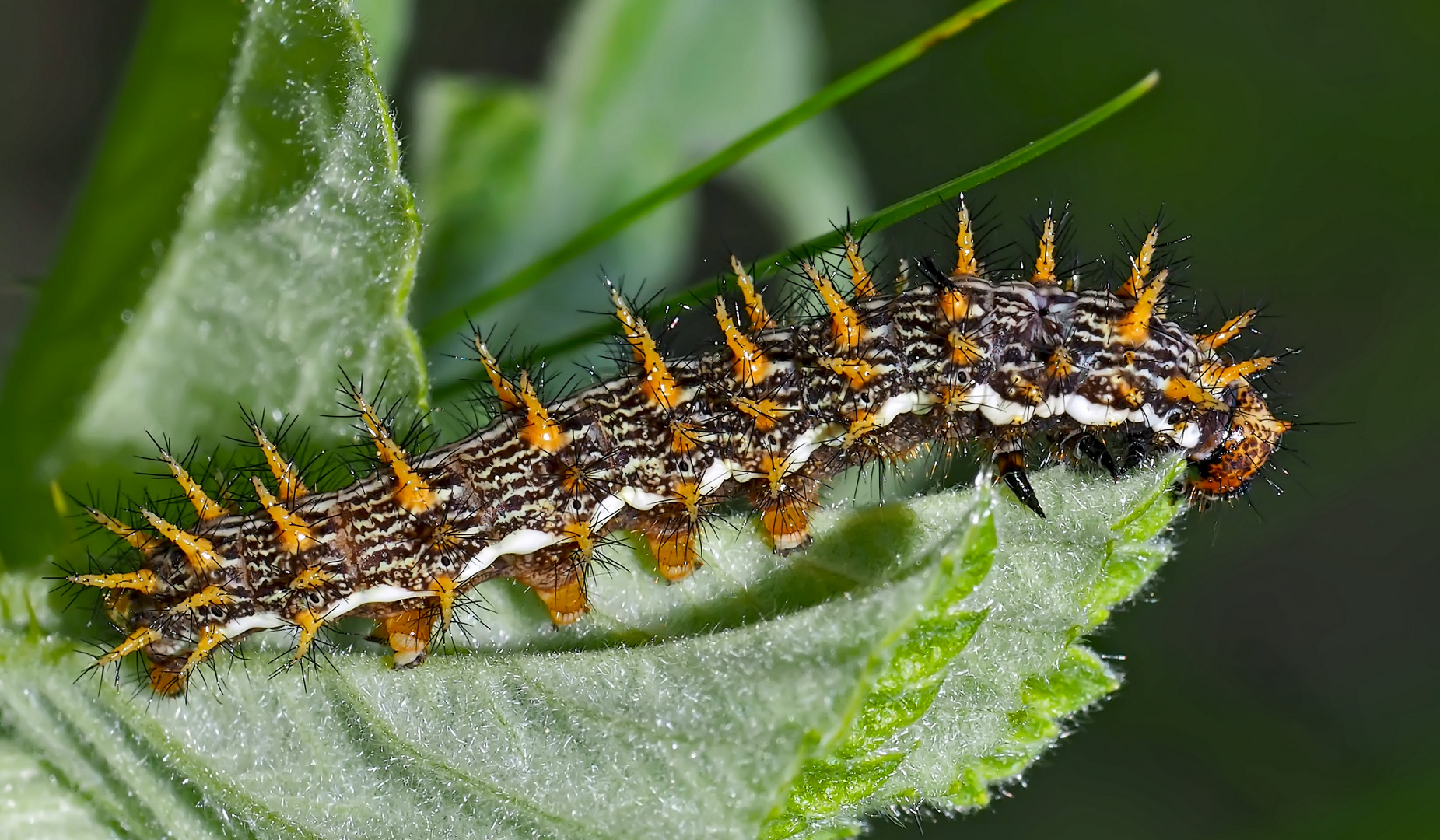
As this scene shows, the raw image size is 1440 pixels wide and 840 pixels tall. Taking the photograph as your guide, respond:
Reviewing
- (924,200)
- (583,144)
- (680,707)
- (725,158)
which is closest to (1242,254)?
(583,144)

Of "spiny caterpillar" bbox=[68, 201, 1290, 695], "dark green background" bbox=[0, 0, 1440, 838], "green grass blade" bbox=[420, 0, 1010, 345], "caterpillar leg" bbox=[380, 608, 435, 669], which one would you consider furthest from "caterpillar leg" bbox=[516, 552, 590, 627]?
"dark green background" bbox=[0, 0, 1440, 838]

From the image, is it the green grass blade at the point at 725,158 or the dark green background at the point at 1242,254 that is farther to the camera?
the dark green background at the point at 1242,254

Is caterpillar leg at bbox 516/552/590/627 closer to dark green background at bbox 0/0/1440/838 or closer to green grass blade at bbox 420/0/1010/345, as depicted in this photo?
green grass blade at bbox 420/0/1010/345

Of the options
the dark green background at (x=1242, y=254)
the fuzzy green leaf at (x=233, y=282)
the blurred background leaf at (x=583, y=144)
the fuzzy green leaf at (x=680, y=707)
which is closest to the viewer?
the fuzzy green leaf at (x=680, y=707)

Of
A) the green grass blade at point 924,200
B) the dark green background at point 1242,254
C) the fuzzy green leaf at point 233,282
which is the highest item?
the fuzzy green leaf at point 233,282

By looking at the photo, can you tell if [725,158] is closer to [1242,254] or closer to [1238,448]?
[1238,448]

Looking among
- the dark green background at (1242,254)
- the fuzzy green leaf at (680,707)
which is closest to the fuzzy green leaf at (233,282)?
the fuzzy green leaf at (680,707)

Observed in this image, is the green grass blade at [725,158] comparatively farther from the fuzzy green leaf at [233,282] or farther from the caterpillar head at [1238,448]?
the caterpillar head at [1238,448]

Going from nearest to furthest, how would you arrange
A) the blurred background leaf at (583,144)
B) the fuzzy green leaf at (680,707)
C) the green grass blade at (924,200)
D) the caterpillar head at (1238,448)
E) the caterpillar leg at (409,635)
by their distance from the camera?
1. the fuzzy green leaf at (680,707)
2. the green grass blade at (924,200)
3. the caterpillar leg at (409,635)
4. the caterpillar head at (1238,448)
5. the blurred background leaf at (583,144)
